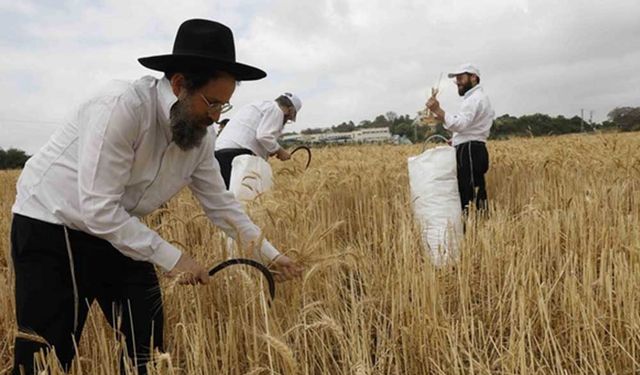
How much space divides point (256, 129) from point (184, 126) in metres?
2.81

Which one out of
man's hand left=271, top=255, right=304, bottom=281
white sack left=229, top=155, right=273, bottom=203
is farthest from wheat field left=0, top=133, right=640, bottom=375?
white sack left=229, top=155, right=273, bottom=203

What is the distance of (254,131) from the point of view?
14.4ft

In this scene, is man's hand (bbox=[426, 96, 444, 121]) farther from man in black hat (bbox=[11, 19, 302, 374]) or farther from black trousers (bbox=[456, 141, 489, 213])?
man in black hat (bbox=[11, 19, 302, 374])

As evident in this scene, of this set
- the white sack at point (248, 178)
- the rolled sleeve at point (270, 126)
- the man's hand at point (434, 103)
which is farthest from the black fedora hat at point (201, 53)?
the man's hand at point (434, 103)

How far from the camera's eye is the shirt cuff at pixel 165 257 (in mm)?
1629

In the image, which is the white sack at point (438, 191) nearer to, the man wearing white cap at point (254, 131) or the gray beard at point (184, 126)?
the man wearing white cap at point (254, 131)

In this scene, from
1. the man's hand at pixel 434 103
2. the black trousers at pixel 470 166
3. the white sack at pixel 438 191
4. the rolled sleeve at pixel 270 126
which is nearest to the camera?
the white sack at pixel 438 191

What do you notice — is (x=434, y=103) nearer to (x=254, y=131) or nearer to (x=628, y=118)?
(x=254, y=131)

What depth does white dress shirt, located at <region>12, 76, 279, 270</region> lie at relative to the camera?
152 cm

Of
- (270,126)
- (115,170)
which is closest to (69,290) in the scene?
(115,170)

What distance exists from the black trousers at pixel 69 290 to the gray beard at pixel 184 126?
0.50 meters

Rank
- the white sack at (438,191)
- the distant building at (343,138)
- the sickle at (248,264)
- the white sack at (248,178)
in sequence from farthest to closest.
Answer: the distant building at (343,138), the white sack at (438,191), the white sack at (248,178), the sickle at (248,264)

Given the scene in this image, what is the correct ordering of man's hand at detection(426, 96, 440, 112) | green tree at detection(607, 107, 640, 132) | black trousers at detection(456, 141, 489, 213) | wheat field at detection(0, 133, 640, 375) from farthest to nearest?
green tree at detection(607, 107, 640, 132)
black trousers at detection(456, 141, 489, 213)
man's hand at detection(426, 96, 440, 112)
wheat field at detection(0, 133, 640, 375)

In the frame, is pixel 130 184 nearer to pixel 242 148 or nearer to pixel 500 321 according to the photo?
pixel 500 321
